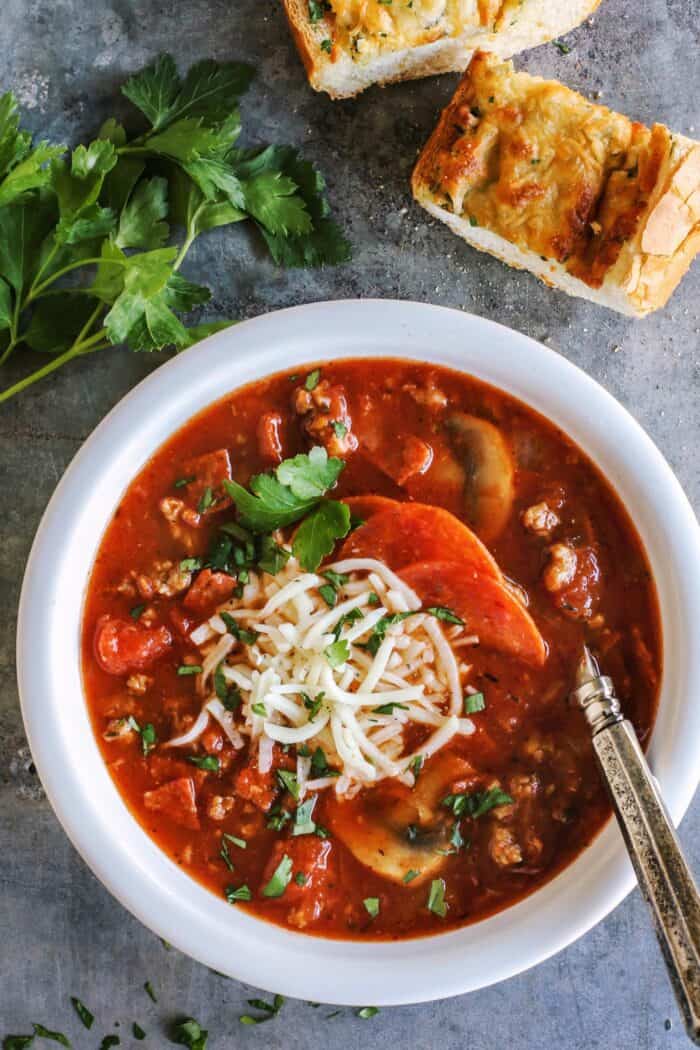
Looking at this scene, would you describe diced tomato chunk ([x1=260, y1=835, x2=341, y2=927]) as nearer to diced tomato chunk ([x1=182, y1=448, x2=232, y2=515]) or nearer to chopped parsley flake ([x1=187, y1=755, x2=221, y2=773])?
chopped parsley flake ([x1=187, y1=755, x2=221, y2=773])

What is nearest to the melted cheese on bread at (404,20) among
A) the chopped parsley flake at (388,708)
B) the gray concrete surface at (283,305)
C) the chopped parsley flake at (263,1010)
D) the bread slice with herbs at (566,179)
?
the bread slice with herbs at (566,179)

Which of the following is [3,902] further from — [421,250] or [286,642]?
[421,250]

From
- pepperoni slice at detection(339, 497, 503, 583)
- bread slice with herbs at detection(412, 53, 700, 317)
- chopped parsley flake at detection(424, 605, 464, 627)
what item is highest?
bread slice with herbs at detection(412, 53, 700, 317)

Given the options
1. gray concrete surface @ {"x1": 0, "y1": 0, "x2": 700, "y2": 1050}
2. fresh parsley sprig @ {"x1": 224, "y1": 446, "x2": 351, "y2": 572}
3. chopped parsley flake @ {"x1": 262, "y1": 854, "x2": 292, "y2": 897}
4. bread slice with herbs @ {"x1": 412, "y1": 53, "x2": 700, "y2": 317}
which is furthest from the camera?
gray concrete surface @ {"x1": 0, "y1": 0, "x2": 700, "y2": 1050}

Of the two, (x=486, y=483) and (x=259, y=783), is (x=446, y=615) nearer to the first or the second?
(x=486, y=483)

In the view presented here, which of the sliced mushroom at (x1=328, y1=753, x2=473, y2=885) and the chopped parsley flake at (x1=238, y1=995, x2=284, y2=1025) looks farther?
the chopped parsley flake at (x1=238, y1=995, x2=284, y2=1025)

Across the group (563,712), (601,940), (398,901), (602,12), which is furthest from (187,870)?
(602,12)

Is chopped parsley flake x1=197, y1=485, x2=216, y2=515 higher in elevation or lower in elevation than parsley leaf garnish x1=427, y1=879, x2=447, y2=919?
higher

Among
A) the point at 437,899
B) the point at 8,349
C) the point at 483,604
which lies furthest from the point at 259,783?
the point at 8,349

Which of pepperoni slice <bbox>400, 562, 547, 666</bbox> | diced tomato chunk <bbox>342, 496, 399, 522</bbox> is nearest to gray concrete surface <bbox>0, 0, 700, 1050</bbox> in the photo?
diced tomato chunk <bbox>342, 496, 399, 522</bbox>
